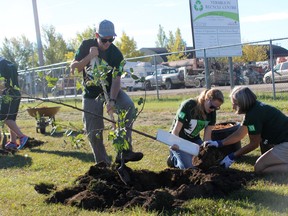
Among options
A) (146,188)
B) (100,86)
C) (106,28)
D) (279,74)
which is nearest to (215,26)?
(279,74)

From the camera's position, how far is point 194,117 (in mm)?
5703

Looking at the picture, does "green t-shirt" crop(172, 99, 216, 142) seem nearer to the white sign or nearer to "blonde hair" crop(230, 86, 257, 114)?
"blonde hair" crop(230, 86, 257, 114)

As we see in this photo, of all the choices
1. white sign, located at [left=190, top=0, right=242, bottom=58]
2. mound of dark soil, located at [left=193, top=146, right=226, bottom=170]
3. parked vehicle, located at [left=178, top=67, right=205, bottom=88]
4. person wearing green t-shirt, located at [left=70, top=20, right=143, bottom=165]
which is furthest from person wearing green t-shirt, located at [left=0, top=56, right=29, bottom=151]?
parked vehicle, located at [left=178, top=67, right=205, bottom=88]

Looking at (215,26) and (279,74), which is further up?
(215,26)

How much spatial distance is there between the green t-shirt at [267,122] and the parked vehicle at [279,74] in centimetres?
901

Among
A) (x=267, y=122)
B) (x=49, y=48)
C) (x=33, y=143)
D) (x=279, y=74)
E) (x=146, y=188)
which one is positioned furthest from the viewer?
(x=49, y=48)

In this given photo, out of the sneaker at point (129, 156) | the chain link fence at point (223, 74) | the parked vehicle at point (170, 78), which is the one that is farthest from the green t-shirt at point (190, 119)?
the parked vehicle at point (170, 78)

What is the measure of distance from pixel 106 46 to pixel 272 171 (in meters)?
2.44

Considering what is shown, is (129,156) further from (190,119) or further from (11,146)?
(11,146)

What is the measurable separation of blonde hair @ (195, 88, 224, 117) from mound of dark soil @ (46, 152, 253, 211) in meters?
0.84

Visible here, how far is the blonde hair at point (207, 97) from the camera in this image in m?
5.34

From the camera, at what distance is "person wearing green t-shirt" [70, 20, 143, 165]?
5.19 metres

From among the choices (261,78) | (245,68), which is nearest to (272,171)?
(261,78)

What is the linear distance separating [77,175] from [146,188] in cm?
135
